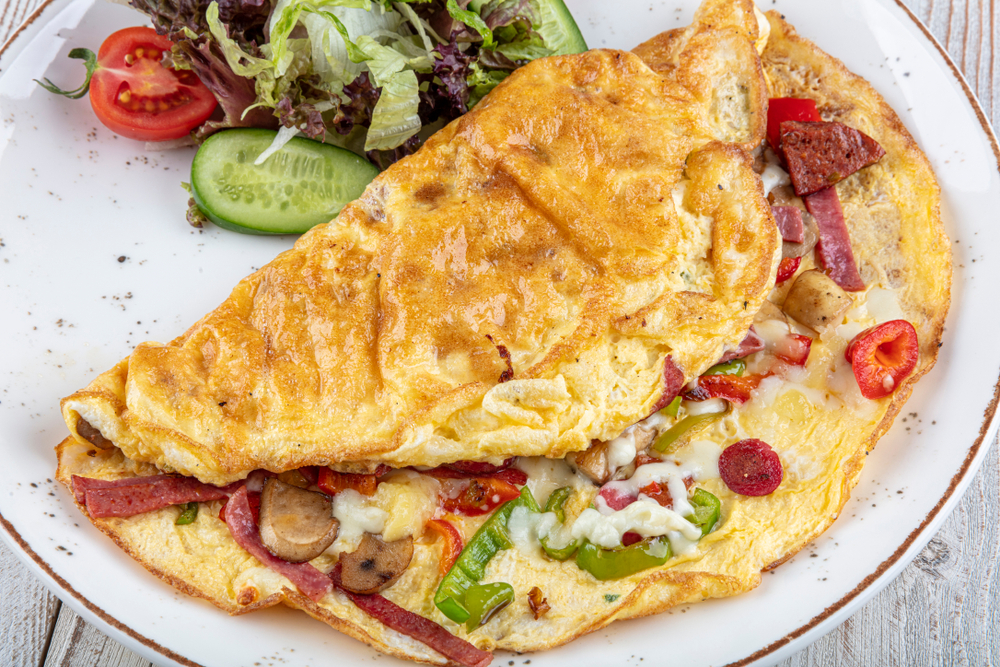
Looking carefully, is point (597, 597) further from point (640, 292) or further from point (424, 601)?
point (640, 292)

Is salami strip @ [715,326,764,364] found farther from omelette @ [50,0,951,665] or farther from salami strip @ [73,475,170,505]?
salami strip @ [73,475,170,505]

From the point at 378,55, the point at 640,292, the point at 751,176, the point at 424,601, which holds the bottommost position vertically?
the point at 424,601

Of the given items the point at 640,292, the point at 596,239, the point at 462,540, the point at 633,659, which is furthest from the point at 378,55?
the point at 633,659

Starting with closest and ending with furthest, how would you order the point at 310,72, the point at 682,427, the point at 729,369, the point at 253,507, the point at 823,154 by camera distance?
the point at 253,507
the point at 682,427
the point at 729,369
the point at 823,154
the point at 310,72

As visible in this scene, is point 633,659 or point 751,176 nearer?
point 633,659

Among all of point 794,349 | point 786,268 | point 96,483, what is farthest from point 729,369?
point 96,483

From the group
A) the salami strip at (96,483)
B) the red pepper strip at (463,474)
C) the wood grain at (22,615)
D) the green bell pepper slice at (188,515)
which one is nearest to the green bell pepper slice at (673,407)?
the red pepper strip at (463,474)

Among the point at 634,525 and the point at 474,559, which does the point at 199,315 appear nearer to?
the point at 474,559

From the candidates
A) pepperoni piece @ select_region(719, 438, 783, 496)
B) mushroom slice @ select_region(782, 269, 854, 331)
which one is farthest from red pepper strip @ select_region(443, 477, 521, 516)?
mushroom slice @ select_region(782, 269, 854, 331)
